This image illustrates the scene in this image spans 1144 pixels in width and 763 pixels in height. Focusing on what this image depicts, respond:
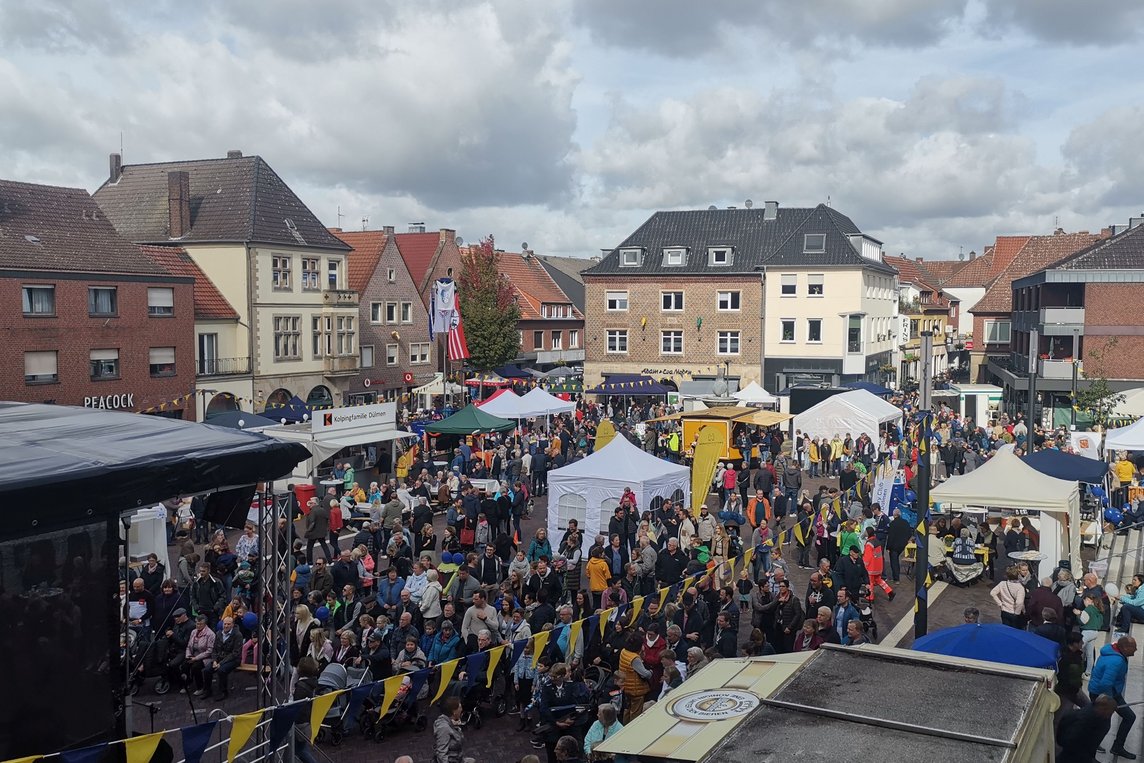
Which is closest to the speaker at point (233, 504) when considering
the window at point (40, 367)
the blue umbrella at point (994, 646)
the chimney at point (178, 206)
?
the blue umbrella at point (994, 646)

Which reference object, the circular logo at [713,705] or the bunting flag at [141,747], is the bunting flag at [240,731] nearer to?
the bunting flag at [141,747]

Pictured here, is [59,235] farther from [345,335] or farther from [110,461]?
[110,461]

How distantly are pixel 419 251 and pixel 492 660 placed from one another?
2002 inches

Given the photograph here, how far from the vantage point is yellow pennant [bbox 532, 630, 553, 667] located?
1182 cm

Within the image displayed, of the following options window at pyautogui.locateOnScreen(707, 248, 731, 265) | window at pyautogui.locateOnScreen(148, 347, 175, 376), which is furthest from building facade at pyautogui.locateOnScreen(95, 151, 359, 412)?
window at pyautogui.locateOnScreen(707, 248, 731, 265)

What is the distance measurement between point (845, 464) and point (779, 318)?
84.2 ft

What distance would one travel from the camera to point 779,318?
53406 mm

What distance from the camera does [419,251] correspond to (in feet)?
199

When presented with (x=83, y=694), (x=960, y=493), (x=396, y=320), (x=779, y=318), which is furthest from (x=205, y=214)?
(x=83, y=694)

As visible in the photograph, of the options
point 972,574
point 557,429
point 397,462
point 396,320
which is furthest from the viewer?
point 396,320

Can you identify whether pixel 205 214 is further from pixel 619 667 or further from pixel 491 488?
pixel 619 667

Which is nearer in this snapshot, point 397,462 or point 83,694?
point 83,694

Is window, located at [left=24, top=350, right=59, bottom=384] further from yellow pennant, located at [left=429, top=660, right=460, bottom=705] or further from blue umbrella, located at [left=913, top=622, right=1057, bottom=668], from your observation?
blue umbrella, located at [left=913, top=622, right=1057, bottom=668]

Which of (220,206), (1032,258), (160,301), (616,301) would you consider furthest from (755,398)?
(1032,258)
